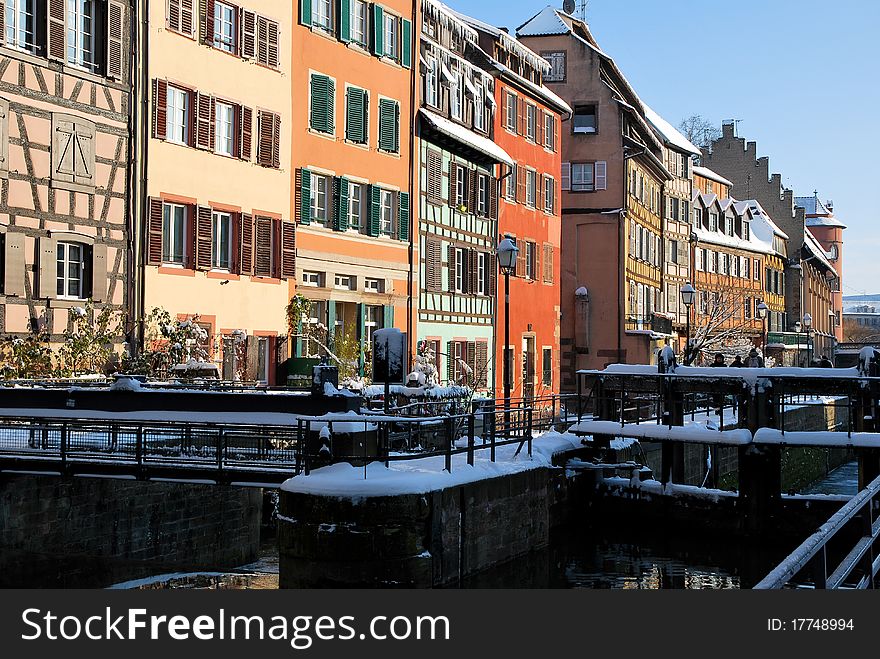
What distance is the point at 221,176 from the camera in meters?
30.4

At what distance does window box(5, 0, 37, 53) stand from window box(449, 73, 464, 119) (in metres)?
16.9

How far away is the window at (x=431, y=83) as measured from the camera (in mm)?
39406

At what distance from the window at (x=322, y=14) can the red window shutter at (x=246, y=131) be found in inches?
157

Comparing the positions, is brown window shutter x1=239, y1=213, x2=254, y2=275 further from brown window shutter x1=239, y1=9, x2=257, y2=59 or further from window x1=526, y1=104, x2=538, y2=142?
window x1=526, y1=104, x2=538, y2=142

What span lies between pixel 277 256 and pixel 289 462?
14.0 meters

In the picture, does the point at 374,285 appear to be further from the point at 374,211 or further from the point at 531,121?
the point at 531,121

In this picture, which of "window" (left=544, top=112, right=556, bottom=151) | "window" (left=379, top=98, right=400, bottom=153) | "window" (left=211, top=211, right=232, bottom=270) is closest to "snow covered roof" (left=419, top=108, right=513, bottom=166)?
"window" (left=379, top=98, right=400, bottom=153)

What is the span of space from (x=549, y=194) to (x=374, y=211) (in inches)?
621

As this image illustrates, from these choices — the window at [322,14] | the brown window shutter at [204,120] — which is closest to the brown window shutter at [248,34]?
the brown window shutter at [204,120]

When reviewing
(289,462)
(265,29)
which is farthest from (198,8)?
(289,462)

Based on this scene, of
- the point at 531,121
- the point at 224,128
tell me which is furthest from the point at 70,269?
the point at 531,121

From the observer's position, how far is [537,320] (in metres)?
48.4

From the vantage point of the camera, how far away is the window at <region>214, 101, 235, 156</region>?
3042cm
